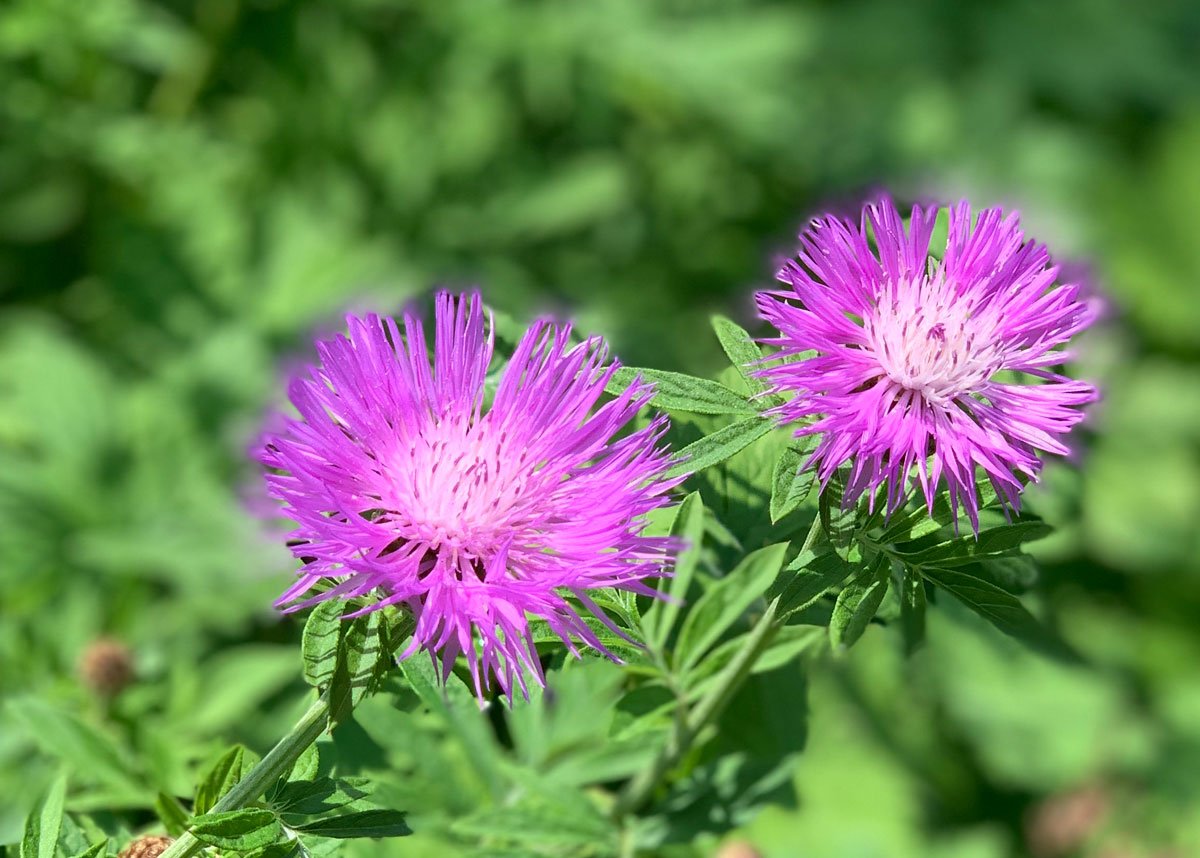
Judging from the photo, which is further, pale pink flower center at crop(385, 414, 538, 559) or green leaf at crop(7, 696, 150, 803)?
green leaf at crop(7, 696, 150, 803)

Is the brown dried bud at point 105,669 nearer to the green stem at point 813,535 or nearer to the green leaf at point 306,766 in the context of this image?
the green leaf at point 306,766

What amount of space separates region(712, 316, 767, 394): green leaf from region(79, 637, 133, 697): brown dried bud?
87 cm

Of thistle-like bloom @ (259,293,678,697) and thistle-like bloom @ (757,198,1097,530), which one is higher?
thistle-like bloom @ (757,198,1097,530)

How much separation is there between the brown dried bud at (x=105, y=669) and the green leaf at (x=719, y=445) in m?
0.85

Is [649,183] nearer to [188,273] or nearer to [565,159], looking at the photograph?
[565,159]

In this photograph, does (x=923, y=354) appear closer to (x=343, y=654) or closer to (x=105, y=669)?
(x=343, y=654)

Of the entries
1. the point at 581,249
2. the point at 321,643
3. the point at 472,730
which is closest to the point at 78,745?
the point at 472,730

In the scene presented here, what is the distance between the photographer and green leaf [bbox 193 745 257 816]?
81 cm

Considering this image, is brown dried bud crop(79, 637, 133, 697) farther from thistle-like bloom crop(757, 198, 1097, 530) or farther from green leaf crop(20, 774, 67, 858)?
thistle-like bloom crop(757, 198, 1097, 530)

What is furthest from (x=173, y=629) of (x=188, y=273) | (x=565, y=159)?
(x=565, y=159)

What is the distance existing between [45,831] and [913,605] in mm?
561

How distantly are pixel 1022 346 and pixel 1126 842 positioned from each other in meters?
2.39

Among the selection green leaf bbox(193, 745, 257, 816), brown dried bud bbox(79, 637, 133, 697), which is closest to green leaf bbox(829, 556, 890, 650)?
green leaf bbox(193, 745, 257, 816)

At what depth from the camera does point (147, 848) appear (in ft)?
2.62
